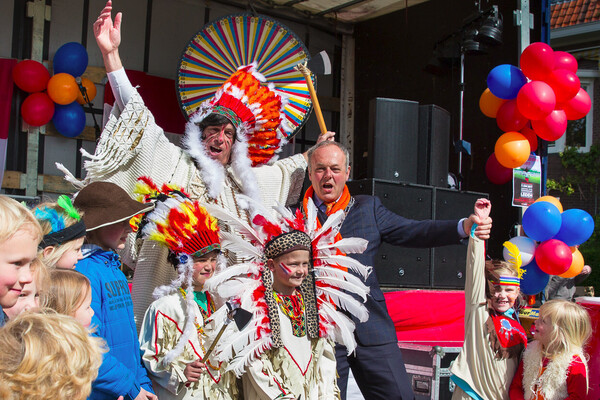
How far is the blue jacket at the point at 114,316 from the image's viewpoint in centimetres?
200

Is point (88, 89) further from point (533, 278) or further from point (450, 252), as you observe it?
point (533, 278)

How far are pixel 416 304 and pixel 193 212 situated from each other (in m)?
2.10

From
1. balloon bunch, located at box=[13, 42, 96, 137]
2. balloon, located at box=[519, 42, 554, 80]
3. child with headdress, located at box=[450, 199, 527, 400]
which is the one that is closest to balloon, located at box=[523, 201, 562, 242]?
balloon, located at box=[519, 42, 554, 80]

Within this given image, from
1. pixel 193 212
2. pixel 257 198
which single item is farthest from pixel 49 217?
pixel 257 198

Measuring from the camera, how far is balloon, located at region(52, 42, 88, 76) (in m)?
5.96

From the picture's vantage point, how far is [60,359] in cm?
126

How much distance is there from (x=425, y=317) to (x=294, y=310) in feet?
6.02

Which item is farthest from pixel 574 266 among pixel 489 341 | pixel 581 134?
pixel 581 134

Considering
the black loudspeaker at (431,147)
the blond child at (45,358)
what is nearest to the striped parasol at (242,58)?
the black loudspeaker at (431,147)

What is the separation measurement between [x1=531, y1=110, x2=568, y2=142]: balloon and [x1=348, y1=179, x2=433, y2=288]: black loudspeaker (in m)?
1.13

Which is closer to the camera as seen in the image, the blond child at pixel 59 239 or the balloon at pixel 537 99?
the blond child at pixel 59 239

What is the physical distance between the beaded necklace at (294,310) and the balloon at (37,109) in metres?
4.41

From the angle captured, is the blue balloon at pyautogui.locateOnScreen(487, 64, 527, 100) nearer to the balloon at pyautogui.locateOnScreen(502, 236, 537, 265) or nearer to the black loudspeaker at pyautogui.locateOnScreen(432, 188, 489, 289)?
the black loudspeaker at pyautogui.locateOnScreen(432, 188, 489, 289)

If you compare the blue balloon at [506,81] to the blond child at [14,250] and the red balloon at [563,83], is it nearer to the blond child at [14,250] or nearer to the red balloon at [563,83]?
the red balloon at [563,83]
